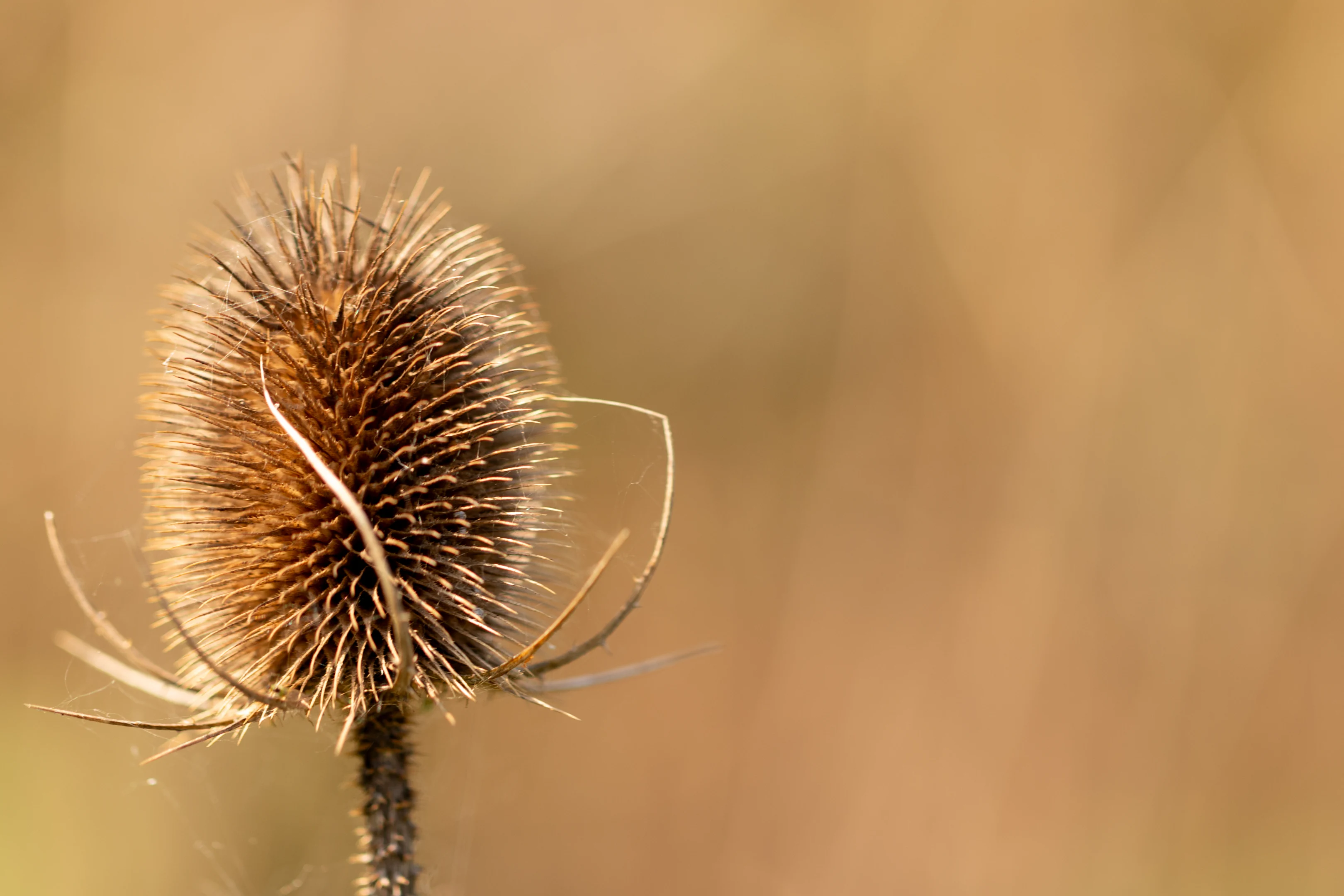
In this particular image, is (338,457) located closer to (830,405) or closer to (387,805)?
(387,805)

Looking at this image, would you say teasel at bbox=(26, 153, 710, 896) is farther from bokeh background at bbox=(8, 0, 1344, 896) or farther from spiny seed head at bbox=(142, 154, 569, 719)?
bokeh background at bbox=(8, 0, 1344, 896)

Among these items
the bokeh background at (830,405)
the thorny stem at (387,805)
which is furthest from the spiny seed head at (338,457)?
the bokeh background at (830,405)

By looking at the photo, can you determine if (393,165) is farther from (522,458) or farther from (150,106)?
(522,458)

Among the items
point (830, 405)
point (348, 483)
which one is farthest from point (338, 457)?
point (830, 405)

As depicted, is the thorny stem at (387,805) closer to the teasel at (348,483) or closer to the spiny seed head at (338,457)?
the teasel at (348,483)

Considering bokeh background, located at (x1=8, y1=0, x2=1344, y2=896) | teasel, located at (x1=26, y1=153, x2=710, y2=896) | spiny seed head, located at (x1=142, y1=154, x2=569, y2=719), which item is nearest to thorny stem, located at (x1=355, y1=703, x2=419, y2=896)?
teasel, located at (x1=26, y1=153, x2=710, y2=896)

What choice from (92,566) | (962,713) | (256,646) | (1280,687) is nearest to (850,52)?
(962,713)
